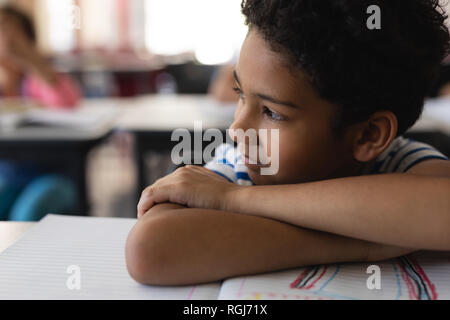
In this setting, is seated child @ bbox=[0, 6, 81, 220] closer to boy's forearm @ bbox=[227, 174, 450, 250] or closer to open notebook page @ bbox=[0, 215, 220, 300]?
open notebook page @ bbox=[0, 215, 220, 300]

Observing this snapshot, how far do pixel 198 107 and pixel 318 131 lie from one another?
1503 millimetres

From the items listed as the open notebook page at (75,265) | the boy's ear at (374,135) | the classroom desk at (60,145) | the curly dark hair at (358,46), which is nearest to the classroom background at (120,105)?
the classroom desk at (60,145)

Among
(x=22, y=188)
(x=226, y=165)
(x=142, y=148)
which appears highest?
(x=226, y=165)

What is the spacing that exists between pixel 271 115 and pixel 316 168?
11 cm

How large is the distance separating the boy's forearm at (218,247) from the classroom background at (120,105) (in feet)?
1.06

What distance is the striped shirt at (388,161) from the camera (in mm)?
710

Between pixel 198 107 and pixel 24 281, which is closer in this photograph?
pixel 24 281

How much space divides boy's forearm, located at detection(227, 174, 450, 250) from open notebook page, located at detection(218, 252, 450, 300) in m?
0.03

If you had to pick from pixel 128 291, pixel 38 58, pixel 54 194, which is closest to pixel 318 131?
pixel 128 291

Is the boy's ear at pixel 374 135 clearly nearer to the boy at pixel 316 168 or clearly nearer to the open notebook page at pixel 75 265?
the boy at pixel 316 168

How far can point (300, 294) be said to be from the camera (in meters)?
0.47
